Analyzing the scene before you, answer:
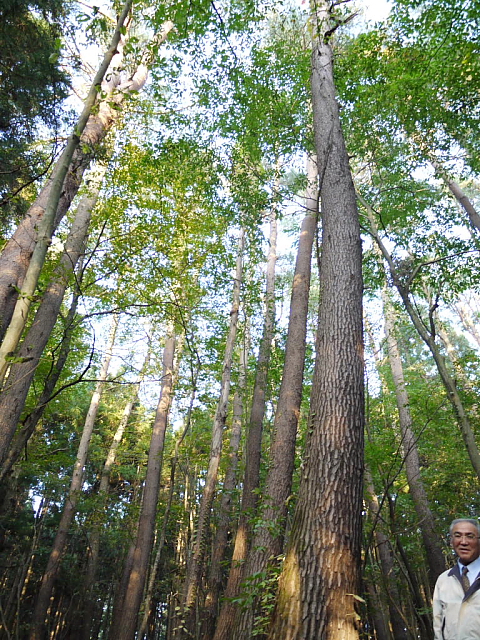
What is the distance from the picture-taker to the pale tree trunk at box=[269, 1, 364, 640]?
8.08 ft

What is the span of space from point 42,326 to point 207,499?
13.1 ft


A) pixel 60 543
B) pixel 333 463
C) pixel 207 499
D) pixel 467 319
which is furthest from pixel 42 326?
pixel 467 319

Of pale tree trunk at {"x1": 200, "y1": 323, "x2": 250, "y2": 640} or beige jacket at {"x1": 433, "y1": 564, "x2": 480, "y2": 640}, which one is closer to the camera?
beige jacket at {"x1": 433, "y1": 564, "x2": 480, "y2": 640}

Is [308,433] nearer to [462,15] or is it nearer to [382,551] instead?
[462,15]

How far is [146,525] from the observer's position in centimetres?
940

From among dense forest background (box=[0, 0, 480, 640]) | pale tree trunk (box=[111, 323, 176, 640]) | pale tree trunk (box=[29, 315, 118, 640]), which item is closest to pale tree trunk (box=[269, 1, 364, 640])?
dense forest background (box=[0, 0, 480, 640])

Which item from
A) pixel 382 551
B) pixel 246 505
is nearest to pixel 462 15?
pixel 246 505

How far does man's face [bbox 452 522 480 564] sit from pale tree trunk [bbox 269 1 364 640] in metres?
0.63

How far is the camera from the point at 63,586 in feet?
46.4

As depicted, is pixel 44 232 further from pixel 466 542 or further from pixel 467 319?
pixel 467 319

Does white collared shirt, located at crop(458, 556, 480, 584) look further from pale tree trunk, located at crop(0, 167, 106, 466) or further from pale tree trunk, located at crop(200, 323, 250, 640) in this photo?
pale tree trunk, located at crop(200, 323, 250, 640)

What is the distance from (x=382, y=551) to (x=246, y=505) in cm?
579

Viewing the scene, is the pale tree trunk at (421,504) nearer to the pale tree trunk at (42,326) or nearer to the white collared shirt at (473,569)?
the white collared shirt at (473,569)

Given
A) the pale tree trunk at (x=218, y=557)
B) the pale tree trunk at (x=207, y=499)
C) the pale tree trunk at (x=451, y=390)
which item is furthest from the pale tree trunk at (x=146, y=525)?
the pale tree trunk at (x=451, y=390)
